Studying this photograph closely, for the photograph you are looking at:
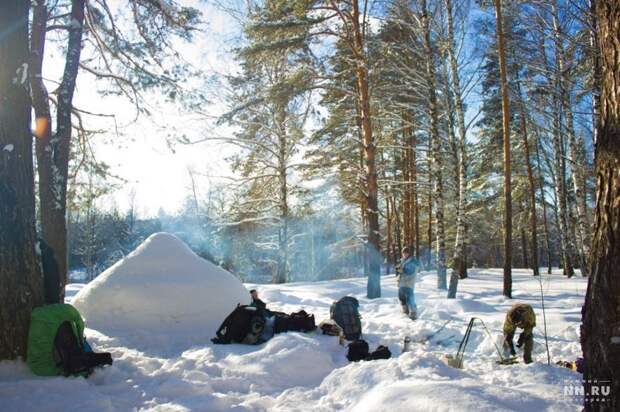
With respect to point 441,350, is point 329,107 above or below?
above

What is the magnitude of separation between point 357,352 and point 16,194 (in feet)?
13.7

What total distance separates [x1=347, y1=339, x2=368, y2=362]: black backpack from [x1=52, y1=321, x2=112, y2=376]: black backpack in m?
2.88

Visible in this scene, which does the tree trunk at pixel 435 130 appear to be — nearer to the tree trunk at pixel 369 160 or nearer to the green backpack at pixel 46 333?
the tree trunk at pixel 369 160

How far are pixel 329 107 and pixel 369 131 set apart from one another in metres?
4.27

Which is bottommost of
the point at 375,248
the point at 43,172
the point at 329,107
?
the point at 375,248

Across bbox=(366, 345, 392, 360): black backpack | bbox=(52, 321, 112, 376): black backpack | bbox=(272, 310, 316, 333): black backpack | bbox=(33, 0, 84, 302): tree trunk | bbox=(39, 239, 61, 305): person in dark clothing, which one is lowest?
bbox=(366, 345, 392, 360): black backpack

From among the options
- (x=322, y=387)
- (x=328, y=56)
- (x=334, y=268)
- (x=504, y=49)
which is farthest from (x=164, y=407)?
(x=334, y=268)

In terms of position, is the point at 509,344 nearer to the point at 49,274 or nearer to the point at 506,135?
the point at 49,274

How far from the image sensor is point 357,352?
5074 millimetres

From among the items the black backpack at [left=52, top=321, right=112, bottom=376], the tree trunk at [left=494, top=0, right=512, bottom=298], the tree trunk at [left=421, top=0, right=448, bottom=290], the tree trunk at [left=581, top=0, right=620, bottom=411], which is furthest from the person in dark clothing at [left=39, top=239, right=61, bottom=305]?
the tree trunk at [left=494, top=0, right=512, bottom=298]

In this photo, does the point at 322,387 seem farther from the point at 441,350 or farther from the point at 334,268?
the point at 334,268

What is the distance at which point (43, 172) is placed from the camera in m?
6.58

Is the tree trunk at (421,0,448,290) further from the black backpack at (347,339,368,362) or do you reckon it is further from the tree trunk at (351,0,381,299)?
the black backpack at (347,339,368,362)

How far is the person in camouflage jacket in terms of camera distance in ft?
17.4
